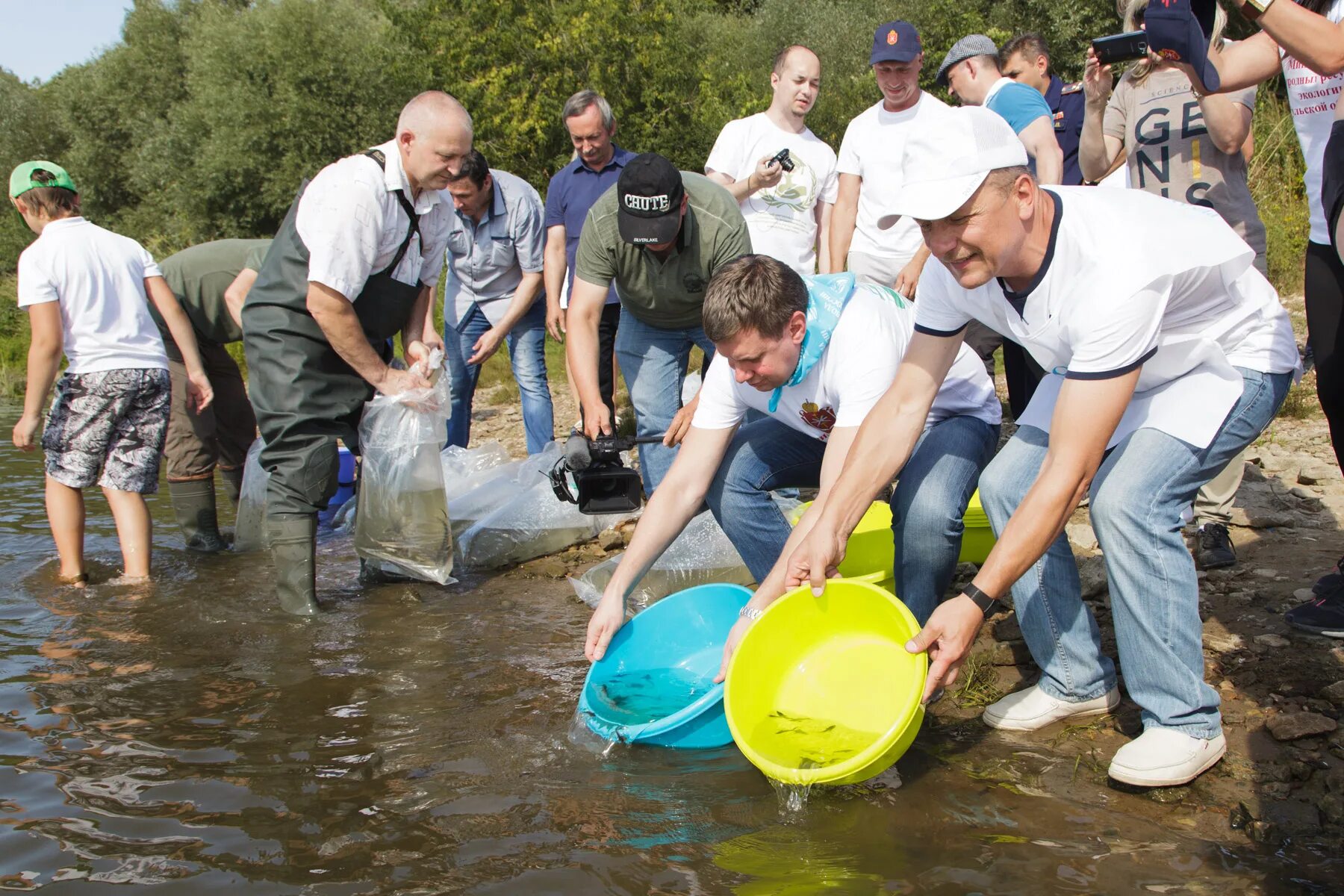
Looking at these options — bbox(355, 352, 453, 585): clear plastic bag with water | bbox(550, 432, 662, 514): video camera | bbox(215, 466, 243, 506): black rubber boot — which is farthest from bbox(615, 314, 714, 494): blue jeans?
bbox(215, 466, 243, 506): black rubber boot

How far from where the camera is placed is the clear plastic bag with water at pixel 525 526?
5070 mm

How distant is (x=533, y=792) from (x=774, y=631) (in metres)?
0.75

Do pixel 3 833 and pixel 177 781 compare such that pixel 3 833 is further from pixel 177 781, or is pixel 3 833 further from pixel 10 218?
pixel 10 218

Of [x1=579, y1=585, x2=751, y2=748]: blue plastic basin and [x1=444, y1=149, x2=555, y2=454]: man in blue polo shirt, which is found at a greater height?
[x1=444, y1=149, x2=555, y2=454]: man in blue polo shirt

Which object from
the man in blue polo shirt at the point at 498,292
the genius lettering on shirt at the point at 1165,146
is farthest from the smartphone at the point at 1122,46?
the man in blue polo shirt at the point at 498,292

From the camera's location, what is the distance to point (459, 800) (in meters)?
2.79

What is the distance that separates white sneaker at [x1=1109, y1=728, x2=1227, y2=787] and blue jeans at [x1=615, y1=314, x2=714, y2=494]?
2349 millimetres

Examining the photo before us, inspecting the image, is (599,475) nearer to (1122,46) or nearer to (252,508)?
(252,508)

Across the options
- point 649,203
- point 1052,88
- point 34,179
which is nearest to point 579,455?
point 649,203

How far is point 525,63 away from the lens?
2194cm

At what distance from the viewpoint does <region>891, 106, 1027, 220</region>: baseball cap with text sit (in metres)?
2.27

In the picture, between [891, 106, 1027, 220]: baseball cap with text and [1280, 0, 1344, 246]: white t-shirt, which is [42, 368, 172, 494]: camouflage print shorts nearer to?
[891, 106, 1027, 220]: baseball cap with text

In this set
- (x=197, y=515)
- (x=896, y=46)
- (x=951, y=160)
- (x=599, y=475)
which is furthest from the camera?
(x=197, y=515)

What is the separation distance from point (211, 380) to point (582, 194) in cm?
219
